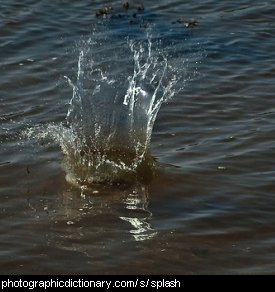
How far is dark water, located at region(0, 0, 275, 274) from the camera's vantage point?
20.9ft

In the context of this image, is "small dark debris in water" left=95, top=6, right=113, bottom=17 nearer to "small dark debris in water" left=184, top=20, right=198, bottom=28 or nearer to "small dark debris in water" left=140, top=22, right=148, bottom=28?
"small dark debris in water" left=140, top=22, right=148, bottom=28

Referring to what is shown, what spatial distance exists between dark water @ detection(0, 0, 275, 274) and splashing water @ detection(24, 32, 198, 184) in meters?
0.17

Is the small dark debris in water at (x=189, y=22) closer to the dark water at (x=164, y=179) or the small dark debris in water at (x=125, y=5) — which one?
the dark water at (x=164, y=179)

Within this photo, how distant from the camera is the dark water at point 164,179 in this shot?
6371 mm

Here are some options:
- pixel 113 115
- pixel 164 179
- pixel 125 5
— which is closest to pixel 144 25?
pixel 125 5

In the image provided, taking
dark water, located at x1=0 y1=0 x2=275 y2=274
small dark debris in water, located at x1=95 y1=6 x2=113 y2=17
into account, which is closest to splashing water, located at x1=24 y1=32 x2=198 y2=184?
dark water, located at x1=0 y1=0 x2=275 y2=274

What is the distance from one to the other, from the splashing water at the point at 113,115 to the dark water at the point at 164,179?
0.54 ft

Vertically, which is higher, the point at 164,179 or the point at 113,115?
the point at 113,115

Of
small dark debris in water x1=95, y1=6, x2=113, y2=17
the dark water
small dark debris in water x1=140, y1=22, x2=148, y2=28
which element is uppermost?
small dark debris in water x1=95, y1=6, x2=113, y2=17

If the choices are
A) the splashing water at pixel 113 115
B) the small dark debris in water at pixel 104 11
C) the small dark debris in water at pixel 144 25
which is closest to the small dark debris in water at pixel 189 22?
the small dark debris in water at pixel 144 25

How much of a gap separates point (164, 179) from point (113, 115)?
1.21m

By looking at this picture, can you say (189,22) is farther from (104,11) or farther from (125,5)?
(125,5)

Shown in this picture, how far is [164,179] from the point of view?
25.3 ft

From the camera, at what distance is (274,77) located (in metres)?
10.4
